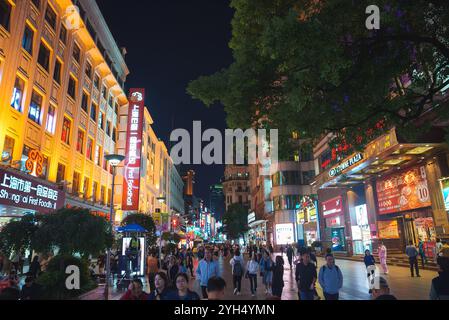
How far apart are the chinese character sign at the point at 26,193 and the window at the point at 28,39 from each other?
8.85 m

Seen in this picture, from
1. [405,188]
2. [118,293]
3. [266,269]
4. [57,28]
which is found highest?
[57,28]

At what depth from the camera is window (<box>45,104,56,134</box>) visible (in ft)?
74.6

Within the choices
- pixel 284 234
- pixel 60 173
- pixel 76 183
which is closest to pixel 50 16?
pixel 60 173

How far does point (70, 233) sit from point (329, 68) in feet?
31.7

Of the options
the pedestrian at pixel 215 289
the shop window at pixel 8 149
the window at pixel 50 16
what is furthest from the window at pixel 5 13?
the pedestrian at pixel 215 289

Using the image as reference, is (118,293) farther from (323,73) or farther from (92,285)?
(323,73)

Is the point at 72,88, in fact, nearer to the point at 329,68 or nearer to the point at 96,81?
the point at 96,81

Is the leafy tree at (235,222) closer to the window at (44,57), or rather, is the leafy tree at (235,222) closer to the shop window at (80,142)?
the shop window at (80,142)

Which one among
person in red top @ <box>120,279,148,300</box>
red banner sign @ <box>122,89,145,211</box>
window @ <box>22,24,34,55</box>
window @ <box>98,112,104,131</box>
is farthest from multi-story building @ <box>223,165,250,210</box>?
person in red top @ <box>120,279,148,300</box>

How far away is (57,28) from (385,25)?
24.4 metres

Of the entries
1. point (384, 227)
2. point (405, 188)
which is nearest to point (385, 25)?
point (405, 188)

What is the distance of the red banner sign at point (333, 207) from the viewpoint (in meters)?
30.4
